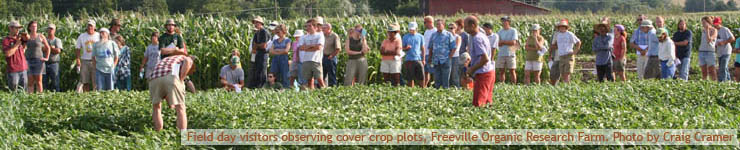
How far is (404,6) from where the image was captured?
260 ft

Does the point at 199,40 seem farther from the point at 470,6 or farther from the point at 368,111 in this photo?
the point at 470,6

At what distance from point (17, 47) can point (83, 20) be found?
545 cm

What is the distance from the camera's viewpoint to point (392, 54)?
52.4 feet

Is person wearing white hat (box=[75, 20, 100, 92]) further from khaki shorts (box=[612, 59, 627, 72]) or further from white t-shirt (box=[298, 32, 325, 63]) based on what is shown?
khaki shorts (box=[612, 59, 627, 72])

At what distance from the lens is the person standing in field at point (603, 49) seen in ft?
54.3

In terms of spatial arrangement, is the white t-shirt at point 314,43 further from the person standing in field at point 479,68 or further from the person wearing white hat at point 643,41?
the person wearing white hat at point 643,41

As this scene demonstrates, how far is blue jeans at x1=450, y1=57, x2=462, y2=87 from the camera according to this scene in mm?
16234

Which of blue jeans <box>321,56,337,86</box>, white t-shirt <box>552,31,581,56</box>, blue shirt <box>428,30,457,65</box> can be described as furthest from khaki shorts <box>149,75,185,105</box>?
white t-shirt <box>552,31,581,56</box>

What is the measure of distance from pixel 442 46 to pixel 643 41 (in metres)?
4.20

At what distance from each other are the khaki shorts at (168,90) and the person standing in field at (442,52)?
637cm

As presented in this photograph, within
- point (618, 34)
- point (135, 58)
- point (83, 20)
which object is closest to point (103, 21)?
point (83, 20)

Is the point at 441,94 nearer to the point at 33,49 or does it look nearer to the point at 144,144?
the point at 144,144

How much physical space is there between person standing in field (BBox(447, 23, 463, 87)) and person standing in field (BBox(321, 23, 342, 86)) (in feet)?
6.73

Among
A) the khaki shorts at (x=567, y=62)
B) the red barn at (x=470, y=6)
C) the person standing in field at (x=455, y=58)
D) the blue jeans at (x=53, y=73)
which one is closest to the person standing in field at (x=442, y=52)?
the person standing in field at (x=455, y=58)
